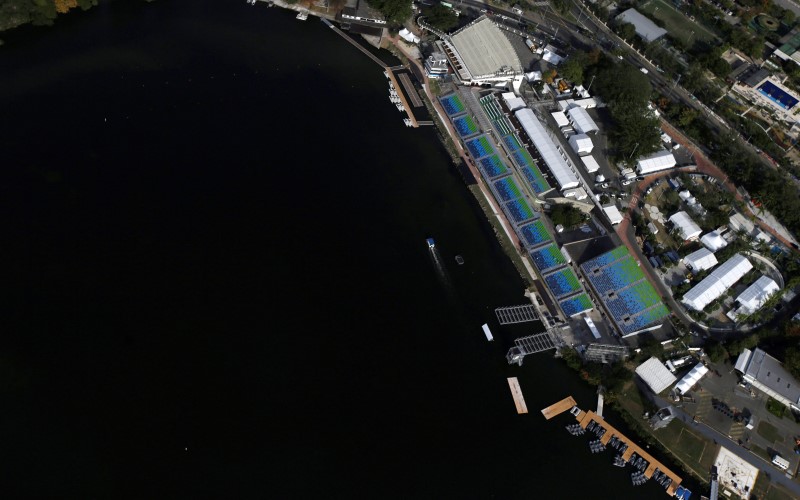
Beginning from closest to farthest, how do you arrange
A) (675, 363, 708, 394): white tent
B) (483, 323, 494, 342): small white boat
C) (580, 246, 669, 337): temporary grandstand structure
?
(675, 363, 708, 394): white tent < (483, 323, 494, 342): small white boat < (580, 246, 669, 337): temporary grandstand structure

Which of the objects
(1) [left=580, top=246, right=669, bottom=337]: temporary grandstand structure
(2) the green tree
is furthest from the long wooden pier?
(2) the green tree

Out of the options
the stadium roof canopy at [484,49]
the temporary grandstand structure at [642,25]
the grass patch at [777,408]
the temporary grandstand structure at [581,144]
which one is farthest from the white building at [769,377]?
the temporary grandstand structure at [642,25]

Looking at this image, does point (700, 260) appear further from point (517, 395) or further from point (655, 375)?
point (517, 395)

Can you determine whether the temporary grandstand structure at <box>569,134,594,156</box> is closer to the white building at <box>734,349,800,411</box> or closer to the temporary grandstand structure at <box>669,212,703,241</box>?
the temporary grandstand structure at <box>669,212,703,241</box>

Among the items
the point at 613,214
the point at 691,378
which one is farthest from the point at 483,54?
the point at 691,378

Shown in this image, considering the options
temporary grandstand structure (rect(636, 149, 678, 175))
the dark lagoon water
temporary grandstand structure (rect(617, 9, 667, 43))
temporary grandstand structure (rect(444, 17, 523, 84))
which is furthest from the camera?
temporary grandstand structure (rect(617, 9, 667, 43))
